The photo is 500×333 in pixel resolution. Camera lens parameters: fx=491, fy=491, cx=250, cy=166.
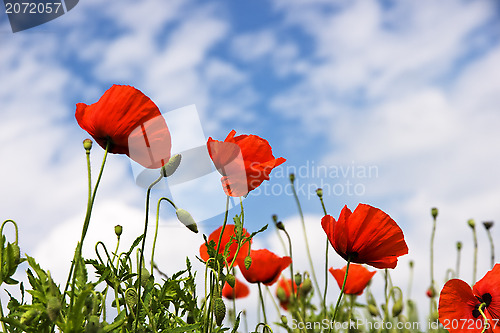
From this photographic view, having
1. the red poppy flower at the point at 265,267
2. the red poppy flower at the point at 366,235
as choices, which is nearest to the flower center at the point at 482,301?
the red poppy flower at the point at 366,235

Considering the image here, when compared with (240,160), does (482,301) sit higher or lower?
lower

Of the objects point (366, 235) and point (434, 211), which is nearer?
point (366, 235)

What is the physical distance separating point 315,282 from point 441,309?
3.02ft

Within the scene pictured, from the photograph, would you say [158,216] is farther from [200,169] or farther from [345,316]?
[345,316]

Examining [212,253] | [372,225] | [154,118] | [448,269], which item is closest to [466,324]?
[372,225]

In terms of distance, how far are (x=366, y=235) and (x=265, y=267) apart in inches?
25.6

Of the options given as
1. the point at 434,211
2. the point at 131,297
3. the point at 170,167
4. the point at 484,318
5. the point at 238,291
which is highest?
the point at 434,211

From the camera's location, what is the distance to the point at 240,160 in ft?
4.48

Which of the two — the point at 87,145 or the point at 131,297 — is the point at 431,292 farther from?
the point at 87,145

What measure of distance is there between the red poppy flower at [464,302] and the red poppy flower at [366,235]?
26 cm

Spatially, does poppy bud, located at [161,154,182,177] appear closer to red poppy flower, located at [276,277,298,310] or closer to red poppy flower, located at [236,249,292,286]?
red poppy flower, located at [236,249,292,286]

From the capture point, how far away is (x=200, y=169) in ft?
4.55

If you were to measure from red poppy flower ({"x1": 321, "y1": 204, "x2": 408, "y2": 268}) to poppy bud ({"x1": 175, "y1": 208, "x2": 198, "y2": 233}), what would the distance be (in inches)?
15.5

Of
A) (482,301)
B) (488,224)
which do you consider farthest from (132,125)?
(488,224)
